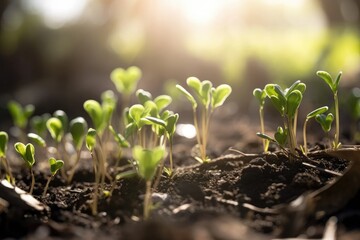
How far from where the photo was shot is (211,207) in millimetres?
1584

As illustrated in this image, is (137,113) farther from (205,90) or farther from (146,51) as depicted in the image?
(146,51)

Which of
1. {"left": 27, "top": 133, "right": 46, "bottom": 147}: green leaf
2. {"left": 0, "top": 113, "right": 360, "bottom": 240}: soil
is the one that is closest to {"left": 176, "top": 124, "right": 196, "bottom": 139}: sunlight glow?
{"left": 0, "top": 113, "right": 360, "bottom": 240}: soil

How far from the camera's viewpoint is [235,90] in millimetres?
7652

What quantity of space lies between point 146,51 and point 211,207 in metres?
9.92

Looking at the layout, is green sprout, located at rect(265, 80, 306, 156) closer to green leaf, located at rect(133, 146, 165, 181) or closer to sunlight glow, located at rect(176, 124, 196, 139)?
green leaf, located at rect(133, 146, 165, 181)

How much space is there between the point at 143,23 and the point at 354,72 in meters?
6.21

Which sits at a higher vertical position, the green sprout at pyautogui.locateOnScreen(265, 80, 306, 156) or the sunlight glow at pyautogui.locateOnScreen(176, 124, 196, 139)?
the green sprout at pyautogui.locateOnScreen(265, 80, 306, 156)

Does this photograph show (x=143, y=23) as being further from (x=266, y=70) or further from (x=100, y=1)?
(x=266, y=70)

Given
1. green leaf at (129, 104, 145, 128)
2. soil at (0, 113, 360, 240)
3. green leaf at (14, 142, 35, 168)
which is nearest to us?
soil at (0, 113, 360, 240)

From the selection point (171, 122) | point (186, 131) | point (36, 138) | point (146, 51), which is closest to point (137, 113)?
point (171, 122)

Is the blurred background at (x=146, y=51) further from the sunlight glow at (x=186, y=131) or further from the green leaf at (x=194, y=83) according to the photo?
the green leaf at (x=194, y=83)

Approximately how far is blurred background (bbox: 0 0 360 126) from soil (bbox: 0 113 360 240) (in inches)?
204

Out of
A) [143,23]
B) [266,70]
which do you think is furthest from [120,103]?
[143,23]

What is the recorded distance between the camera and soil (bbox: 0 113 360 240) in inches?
52.9
